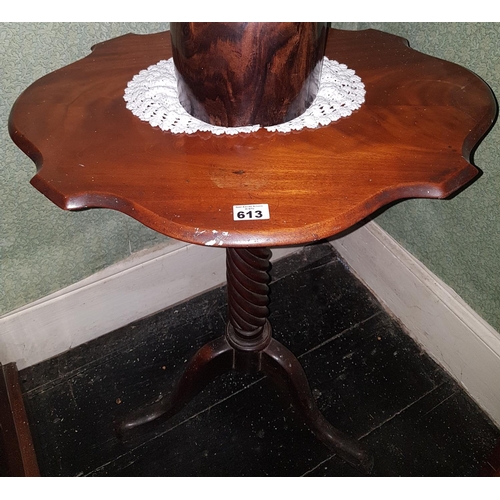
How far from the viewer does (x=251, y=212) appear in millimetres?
537

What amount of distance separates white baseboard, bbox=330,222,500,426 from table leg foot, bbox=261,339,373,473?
1.05 ft

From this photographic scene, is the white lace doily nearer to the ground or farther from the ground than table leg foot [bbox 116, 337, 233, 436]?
farther from the ground

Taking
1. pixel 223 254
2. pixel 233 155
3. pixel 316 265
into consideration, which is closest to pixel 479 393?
pixel 316 265

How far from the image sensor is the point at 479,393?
1125mm

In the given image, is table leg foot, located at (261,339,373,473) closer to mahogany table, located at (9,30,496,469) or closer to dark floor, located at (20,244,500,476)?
dark floor, located at (20,244,500,476)

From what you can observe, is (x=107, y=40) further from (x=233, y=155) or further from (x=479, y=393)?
(x=479, y=393)

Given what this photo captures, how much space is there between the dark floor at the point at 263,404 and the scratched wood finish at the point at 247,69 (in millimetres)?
722

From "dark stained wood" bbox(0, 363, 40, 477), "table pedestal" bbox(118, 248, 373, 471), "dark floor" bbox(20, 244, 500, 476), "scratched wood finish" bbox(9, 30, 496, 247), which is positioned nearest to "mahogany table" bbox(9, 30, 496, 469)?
"scratched wood finish" bbox(9, 30, 496, 247)

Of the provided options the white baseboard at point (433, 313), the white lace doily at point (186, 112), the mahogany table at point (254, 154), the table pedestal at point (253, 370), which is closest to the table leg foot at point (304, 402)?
the table pedestal at point (253, 370)

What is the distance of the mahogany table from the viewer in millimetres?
545

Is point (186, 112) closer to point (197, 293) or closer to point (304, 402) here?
point (304, 402)

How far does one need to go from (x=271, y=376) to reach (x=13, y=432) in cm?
56

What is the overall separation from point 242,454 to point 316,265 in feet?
2.02

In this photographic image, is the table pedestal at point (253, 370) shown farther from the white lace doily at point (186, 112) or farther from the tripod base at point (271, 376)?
the white lace doily at point (186, 112)
